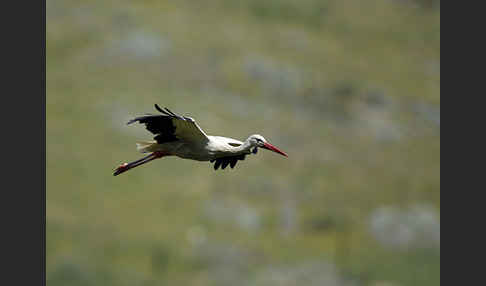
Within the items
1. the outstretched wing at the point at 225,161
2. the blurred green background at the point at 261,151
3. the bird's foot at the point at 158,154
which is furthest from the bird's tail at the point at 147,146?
the blurred green background at the point at 261,151

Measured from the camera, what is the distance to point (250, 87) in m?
64.7

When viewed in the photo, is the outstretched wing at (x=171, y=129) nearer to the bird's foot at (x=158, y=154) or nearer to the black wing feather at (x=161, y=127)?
the black wing feather at (x=161, y=127)

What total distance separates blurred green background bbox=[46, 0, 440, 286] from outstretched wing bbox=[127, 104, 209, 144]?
35652mm

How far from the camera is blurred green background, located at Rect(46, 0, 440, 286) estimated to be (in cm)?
4834

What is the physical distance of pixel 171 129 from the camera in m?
12.2

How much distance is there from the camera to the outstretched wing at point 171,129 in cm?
1179

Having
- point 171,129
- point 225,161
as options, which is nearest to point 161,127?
point 171,129

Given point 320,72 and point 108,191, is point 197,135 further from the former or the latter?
point 320,72

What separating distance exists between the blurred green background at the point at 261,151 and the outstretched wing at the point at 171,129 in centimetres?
3565

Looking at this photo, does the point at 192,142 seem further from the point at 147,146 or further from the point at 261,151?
the point at 261,151

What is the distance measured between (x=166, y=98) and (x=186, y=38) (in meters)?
10.1

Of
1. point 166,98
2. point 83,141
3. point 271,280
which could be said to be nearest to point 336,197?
point 271,280

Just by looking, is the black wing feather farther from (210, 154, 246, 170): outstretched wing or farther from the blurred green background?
the blurred green background

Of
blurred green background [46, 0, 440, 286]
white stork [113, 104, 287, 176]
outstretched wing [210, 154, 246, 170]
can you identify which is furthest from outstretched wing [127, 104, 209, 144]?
blurred green background [46, 0, 440, 286]
